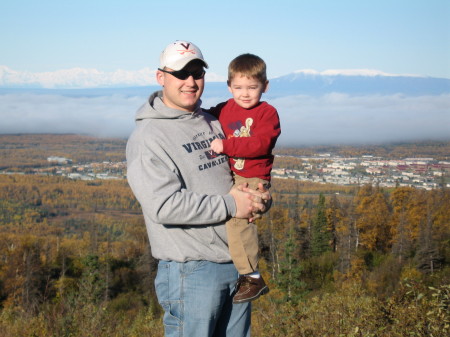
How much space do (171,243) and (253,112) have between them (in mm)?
997

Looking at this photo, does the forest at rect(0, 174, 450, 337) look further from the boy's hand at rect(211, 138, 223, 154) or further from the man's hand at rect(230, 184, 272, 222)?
the boy's hand at rect(211, 138, 223, 154)

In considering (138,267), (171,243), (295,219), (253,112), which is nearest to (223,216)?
(171,243)

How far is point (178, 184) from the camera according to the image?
219 cm

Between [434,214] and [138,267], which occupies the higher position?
[434,214]

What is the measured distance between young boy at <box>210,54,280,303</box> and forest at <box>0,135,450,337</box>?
149 cm

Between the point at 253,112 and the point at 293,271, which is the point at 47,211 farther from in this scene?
the point at 253,112

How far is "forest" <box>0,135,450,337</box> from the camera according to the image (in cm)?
482

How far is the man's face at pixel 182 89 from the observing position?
2.41 meters

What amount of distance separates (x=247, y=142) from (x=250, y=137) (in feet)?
0.20

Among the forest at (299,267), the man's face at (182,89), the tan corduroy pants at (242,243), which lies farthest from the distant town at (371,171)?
the man's face at (182,89)

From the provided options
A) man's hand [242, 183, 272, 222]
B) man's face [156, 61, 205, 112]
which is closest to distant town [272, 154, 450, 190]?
man's hand [242, 183, 272, 222]

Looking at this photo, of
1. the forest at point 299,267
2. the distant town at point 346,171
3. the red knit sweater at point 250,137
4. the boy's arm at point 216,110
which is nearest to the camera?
the red knit sweater at point 250,137

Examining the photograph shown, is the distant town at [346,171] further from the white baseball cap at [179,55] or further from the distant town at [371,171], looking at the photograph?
the white baseball cap at [179,55]

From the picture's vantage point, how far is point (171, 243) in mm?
2330
